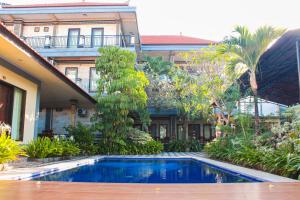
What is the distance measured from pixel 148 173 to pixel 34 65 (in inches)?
170

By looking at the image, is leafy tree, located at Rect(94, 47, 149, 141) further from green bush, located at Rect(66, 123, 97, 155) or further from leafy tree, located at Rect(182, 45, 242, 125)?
leafy tree, located at Rect(182, 45, 242, 125)

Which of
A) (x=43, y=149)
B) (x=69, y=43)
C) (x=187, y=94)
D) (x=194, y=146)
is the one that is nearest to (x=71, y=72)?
(x=69, y=43)

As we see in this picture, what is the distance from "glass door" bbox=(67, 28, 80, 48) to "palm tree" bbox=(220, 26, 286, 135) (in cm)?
1068

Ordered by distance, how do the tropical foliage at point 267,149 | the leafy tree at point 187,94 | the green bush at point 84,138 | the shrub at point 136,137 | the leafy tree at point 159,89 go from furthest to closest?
the leafy tree at point 159,89 → the shrub at point 136,137 → the leafy tree at point 187,94 → the green bush at point 84,138 → the tropical foliage at point 267,149

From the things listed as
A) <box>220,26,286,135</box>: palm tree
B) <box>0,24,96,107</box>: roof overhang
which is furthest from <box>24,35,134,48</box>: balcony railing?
<box>220,26,286,135</box>: palm tree

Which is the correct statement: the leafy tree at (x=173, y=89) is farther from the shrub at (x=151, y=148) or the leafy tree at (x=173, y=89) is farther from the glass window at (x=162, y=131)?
the glass window at (x=162, y=131)

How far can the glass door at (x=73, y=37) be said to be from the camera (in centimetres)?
1773

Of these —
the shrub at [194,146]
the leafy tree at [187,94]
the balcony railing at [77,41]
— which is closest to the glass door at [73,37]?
the balcony railing at [77,41]

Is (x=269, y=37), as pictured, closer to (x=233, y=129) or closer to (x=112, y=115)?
(x=233, y=129)

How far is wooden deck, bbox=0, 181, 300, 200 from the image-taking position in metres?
3.40

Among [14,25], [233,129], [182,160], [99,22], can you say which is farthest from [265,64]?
[14,25]

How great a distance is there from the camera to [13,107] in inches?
348

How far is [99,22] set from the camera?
702 inches

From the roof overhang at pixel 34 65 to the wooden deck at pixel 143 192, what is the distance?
3.34 m
